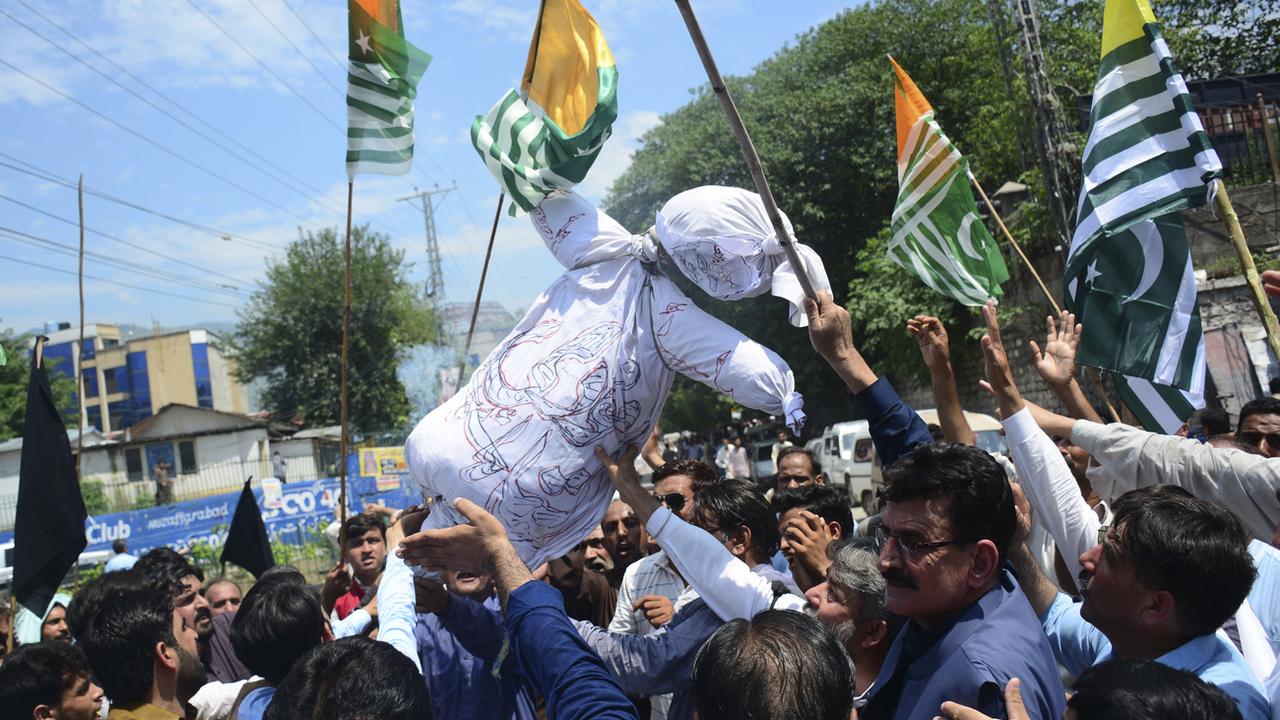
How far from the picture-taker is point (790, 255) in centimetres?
290

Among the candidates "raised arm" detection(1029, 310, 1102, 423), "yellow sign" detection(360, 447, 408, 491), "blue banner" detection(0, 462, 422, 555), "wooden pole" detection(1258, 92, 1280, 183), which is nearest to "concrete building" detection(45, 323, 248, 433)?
"yellow sign" detection(360, 447, 408, 491)

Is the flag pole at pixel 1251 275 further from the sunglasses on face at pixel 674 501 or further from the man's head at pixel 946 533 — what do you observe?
the sunglasses on face at pixel 674 501

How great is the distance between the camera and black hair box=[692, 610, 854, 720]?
184cm

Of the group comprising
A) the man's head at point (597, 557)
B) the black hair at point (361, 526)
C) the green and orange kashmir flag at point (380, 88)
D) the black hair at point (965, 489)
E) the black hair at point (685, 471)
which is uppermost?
the green and orange kashmir flag at point (380, 88)

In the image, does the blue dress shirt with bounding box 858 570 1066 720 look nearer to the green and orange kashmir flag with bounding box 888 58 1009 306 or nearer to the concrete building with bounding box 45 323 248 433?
the green and orange kashmir flag with bounding box 888 58 1009 306

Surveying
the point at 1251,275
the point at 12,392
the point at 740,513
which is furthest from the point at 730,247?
the point at 12,392

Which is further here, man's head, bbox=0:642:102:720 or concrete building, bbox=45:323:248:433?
concrete building, bbox=45:323:248:433

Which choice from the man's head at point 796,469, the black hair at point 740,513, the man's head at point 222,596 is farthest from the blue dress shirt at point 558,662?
the man's head at point 796,469

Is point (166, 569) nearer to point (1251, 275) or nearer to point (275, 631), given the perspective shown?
point (275, 631)

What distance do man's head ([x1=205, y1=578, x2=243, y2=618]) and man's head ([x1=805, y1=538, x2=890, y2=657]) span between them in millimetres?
3091

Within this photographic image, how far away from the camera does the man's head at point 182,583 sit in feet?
12.4

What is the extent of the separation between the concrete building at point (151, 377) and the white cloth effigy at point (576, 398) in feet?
178

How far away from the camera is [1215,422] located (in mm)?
6504

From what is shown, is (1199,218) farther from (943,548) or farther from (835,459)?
(943,548)
